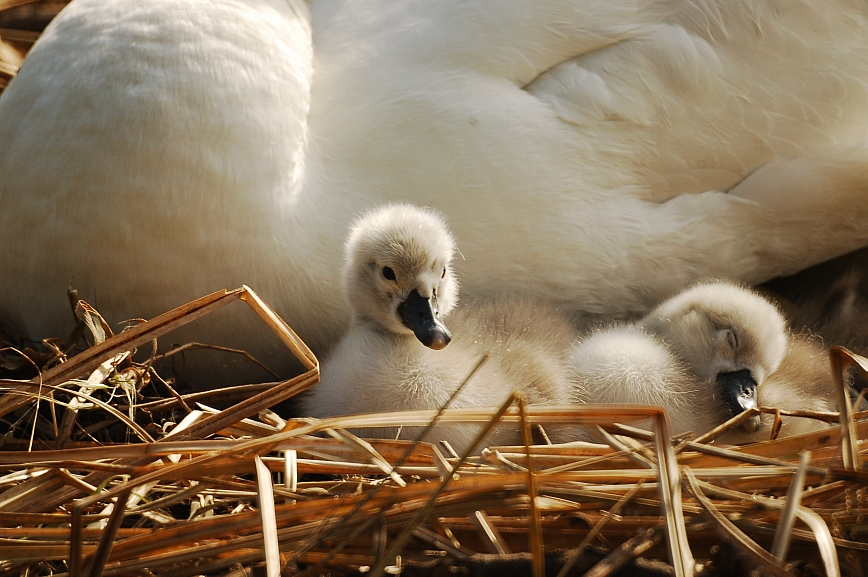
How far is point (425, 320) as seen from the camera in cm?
159

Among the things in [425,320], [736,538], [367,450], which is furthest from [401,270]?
[736,538]

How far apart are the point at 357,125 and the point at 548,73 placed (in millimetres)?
406

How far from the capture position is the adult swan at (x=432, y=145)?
5.58 ft

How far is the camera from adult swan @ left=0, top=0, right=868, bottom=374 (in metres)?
1.70

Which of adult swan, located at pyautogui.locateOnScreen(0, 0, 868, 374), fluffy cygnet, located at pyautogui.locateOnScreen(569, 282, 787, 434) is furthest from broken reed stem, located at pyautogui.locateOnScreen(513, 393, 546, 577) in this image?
adult swan, located at pyautogui.locateOnScreen(0, 0, 868, 374)

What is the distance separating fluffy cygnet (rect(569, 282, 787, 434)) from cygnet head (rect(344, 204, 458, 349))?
0.99ft

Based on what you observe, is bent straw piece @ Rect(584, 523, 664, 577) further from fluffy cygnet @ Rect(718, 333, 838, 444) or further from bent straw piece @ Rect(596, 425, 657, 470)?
fluffy cygnet @ Rect(718, 333, 838, 444)

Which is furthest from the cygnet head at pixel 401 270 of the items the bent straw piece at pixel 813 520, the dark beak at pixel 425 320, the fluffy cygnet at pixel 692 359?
the bent straw piece at pixel 813 520

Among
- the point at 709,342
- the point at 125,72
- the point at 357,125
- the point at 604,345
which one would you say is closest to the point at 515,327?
the point at 604,345

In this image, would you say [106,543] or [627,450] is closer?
[106,543]

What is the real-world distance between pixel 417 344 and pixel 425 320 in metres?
0.13

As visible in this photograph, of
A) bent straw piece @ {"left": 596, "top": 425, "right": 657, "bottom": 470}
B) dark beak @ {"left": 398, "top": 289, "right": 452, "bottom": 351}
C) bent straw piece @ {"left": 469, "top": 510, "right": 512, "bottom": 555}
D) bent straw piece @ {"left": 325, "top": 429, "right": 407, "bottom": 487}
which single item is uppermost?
bent straw piece @ {"left": 325, "top": 429, "right": 407, "bottom": 487}

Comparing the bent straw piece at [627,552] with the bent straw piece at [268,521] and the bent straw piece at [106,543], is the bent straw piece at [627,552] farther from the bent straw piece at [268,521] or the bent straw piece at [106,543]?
the bent straw piece at [106,543]

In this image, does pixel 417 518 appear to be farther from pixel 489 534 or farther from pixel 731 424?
pixel 731 424
